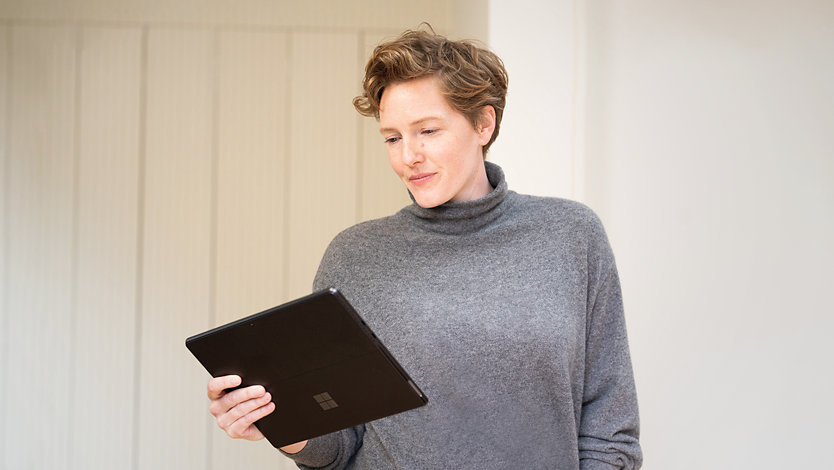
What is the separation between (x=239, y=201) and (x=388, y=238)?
1662 mm

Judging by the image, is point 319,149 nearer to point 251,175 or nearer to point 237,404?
point 251,175

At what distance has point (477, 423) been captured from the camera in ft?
4.09

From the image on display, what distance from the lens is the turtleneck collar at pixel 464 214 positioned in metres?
1.34

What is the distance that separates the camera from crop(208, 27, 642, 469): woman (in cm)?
124
